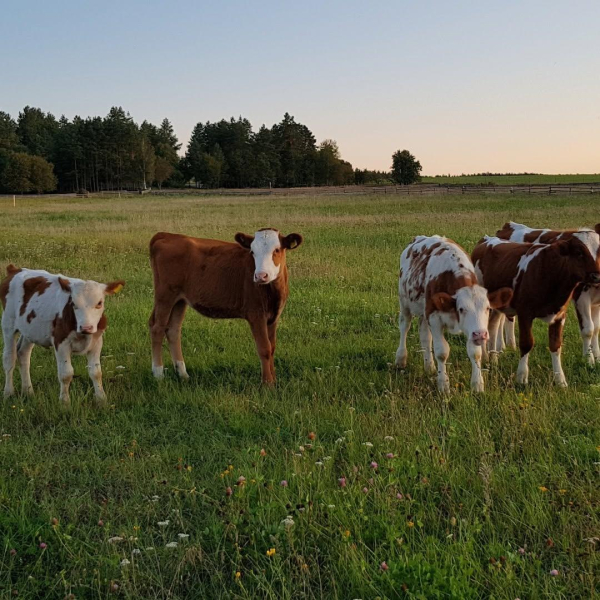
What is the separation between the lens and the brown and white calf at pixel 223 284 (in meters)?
7.72

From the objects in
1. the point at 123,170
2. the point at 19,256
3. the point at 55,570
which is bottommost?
the point at 55,570

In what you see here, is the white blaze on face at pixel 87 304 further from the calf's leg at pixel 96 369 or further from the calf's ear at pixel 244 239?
the calf's ear at pixel 244 239

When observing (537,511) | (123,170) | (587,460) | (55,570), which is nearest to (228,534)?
(55,570)

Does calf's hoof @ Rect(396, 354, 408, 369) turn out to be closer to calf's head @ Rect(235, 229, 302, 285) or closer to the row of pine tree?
calf's head @ Rect(235, 229, 302, 285)

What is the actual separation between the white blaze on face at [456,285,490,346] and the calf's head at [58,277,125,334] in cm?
407

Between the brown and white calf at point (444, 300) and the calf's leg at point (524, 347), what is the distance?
23.7 inches

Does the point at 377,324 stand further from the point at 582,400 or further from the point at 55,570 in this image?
the point at 55,570

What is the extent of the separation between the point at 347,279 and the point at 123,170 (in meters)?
107

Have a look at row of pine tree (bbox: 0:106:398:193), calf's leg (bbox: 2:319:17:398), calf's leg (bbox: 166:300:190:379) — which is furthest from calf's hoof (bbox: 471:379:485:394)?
row of pine tree (bbox: 0:106:398:193)

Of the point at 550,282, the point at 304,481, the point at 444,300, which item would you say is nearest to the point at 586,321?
the point at 550,282

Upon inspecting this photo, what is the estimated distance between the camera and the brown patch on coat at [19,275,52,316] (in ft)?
25.1

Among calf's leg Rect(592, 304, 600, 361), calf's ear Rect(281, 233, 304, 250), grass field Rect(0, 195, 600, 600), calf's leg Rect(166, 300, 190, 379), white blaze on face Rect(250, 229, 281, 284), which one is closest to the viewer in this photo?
grass field Rect(0, 195, 600, 600)

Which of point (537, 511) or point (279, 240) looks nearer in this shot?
point (537, 511)

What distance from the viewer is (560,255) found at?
310 inches
